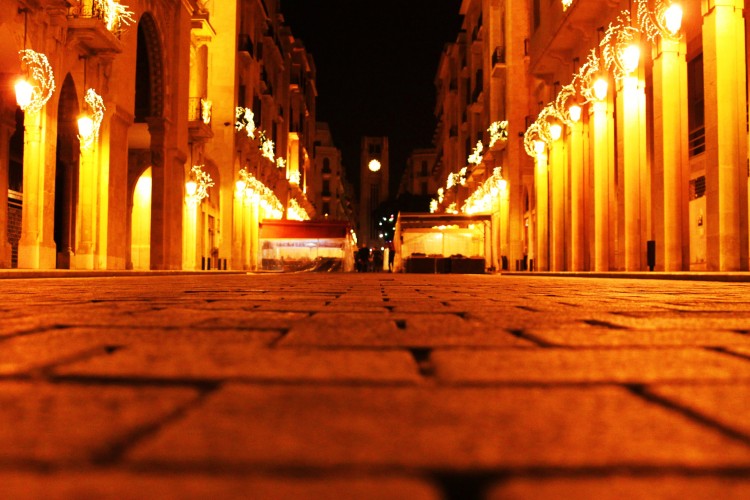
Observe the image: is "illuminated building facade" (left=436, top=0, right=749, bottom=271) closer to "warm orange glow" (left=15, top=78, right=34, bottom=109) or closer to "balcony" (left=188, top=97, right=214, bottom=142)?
"warm orange glow" (left=15, top=78, right=34, bottom=109)

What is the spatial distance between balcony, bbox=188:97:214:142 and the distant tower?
128 m

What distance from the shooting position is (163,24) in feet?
74.8

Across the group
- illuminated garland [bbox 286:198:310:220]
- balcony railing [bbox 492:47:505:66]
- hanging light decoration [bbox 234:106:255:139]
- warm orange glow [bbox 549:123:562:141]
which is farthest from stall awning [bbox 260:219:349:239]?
illuminated garland [bbox 286:198:310:220]

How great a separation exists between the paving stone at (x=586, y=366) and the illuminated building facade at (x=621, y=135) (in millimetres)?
11655

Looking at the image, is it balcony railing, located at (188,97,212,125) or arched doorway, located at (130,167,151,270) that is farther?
arched doorway, located at (130,167,151,270)

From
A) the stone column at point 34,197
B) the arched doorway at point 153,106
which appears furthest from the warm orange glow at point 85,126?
the arched doorway at point 153,106

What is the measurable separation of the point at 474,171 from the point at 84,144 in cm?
2788

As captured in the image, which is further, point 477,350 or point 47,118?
point 47,118

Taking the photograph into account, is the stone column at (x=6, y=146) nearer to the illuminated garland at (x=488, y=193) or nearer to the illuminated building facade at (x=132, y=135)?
the illuminated building facade at (x=132, y=135)

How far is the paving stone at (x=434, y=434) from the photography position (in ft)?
2.34

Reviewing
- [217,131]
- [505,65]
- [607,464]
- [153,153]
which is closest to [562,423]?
[607,464]

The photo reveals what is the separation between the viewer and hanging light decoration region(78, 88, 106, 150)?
54.2 feet

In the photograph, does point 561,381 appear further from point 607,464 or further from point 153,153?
point 153,153

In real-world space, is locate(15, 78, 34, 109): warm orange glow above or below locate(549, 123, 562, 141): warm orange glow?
below
